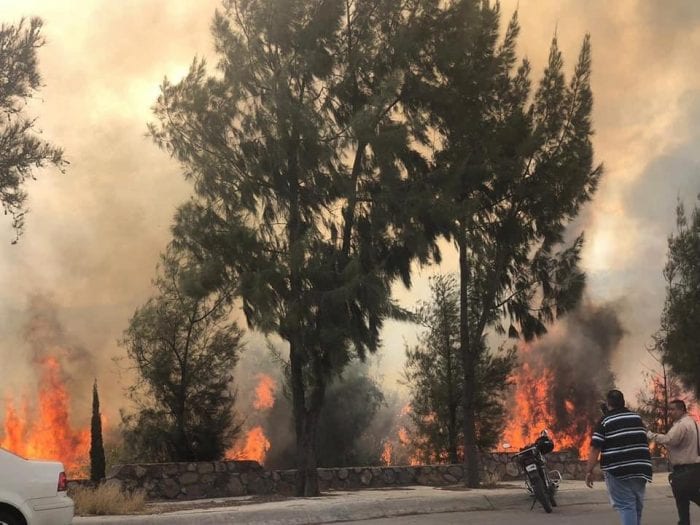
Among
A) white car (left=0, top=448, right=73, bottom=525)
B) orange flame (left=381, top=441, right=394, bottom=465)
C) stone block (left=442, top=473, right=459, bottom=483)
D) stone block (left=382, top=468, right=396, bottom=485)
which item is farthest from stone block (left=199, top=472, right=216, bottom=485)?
orange flame (left=381, top=441, right=394, bottom=465)

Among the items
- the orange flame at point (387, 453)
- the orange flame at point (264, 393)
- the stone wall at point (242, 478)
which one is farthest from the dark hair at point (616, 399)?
the orange flame at point (264, 393)

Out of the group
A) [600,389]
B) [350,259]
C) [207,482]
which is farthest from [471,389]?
[600,389]

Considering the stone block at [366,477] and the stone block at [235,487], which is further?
the stone block at [366,477]

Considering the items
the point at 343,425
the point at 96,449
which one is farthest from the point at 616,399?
the point at 343,425

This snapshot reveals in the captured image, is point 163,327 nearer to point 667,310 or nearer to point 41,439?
point 41,439

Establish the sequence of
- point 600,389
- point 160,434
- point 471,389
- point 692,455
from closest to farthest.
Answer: point 692,455 < point 471,389 < point 160,434 < point 600,389

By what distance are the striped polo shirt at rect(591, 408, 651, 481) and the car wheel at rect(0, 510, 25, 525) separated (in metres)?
6.15

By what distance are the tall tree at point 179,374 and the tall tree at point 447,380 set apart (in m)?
6.69

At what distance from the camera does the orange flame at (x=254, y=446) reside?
3062 cm

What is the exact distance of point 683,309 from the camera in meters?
31.1

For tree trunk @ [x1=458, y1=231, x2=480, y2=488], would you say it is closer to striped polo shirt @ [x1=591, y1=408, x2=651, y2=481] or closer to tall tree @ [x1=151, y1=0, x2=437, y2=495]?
tall tree @ [x1=151, y1=0, x2=437, y2=495]

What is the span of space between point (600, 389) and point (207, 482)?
23.7 meters

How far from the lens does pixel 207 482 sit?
70.0 ft

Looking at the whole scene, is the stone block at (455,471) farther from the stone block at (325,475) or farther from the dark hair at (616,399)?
the dark hair at (616,399)
